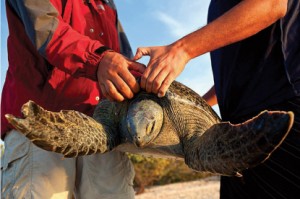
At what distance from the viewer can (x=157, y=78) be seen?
1.67 metres

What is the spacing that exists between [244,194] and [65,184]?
1096 mm

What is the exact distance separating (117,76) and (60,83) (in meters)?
0.56

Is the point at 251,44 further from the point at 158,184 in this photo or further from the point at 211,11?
the point at 158,184

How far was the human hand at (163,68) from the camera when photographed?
5.44 ft

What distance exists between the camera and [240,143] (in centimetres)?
131

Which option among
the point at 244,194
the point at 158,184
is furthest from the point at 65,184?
the point at 158,184

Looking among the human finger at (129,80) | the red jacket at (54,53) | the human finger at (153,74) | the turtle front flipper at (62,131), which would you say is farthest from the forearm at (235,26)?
the turtle front flipper at (62,131)

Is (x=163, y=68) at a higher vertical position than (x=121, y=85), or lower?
higher

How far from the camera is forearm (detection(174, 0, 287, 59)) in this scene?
5.38 feet

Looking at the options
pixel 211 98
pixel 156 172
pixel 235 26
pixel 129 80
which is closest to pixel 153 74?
pixel 129 80

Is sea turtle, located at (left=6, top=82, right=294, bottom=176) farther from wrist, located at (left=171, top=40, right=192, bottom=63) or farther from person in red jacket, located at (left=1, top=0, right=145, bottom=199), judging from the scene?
wrist, located at (left=171, top=40, right=192, bottom=63)

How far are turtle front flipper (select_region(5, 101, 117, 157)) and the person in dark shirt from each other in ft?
1.23

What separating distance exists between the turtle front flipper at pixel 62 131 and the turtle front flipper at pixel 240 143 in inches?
20.1

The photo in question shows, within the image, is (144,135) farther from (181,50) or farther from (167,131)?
(181,50)
